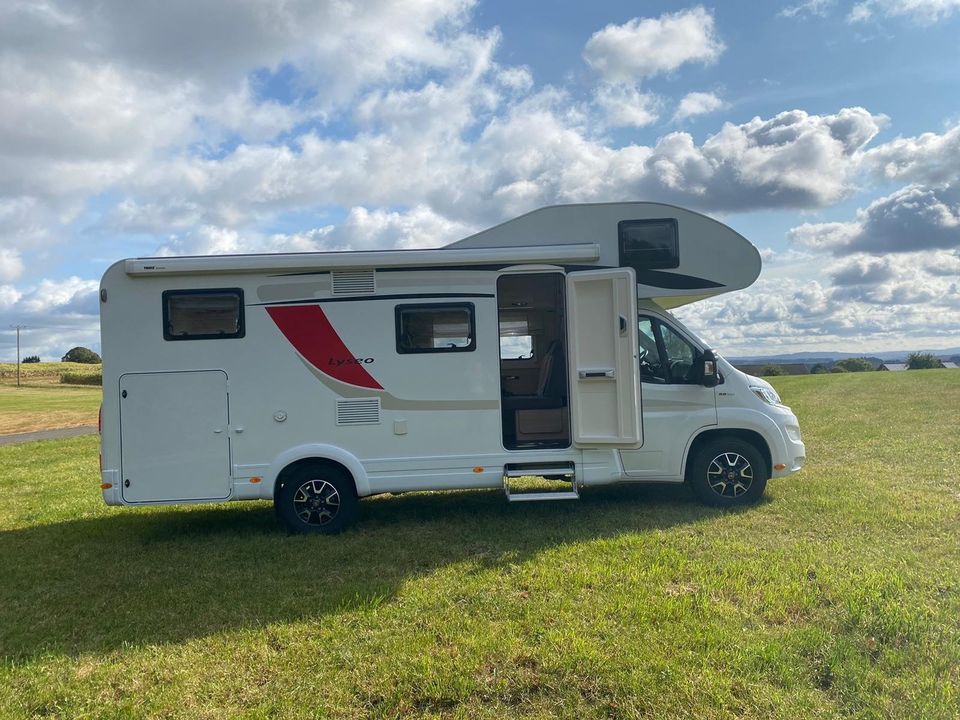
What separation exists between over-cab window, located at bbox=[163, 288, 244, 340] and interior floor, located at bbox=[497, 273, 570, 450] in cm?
254

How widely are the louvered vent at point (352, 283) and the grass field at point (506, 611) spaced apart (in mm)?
2245

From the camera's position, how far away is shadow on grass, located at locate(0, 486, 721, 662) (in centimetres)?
466

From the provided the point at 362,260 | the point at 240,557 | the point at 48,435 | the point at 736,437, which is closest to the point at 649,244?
the point at 736,437

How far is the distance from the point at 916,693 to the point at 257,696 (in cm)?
324

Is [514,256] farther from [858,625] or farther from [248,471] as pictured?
[858,625]

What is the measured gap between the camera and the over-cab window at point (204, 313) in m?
6.46

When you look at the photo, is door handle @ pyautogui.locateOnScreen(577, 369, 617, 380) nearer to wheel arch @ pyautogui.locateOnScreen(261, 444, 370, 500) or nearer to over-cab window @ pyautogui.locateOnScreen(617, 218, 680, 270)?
over-cab window @ pyautogui.locateOnScreen(617, 218, 680, 270)

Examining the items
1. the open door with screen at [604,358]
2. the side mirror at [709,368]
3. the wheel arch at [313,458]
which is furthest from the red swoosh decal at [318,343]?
the side mirror at [709,368]

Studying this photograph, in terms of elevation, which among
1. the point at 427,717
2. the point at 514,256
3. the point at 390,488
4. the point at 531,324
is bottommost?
the point at 427,717

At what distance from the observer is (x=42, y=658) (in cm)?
416

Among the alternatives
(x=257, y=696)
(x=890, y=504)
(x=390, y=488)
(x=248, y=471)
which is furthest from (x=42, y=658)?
(x=890, y=504)

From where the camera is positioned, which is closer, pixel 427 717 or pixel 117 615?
pixel 427 717

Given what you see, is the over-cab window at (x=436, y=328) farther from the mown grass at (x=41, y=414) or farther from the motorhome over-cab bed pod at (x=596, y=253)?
the mown grass at (x=41, y=414)

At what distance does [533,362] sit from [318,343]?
2923 millimetres
